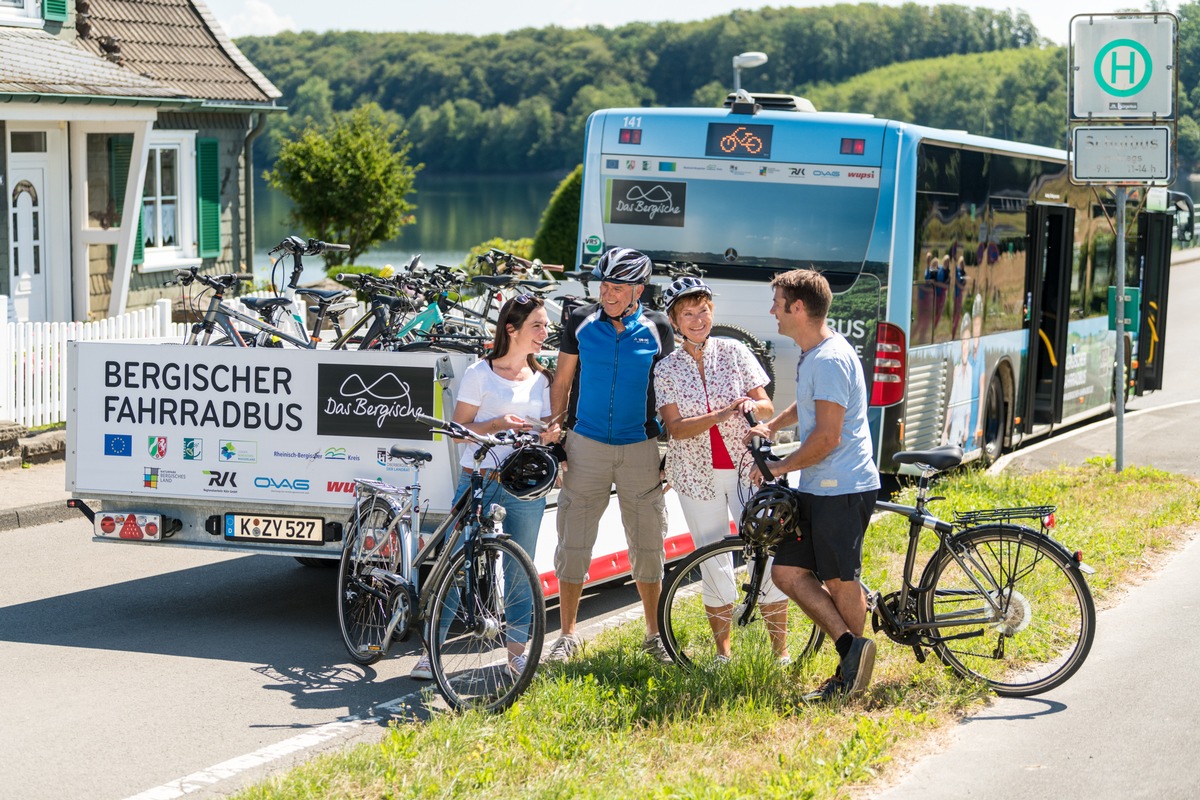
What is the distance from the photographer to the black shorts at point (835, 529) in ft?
20.5

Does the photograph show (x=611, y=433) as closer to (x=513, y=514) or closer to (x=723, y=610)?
(x=513, y=514)

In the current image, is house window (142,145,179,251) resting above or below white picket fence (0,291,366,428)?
above

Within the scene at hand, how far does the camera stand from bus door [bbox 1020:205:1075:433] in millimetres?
14344

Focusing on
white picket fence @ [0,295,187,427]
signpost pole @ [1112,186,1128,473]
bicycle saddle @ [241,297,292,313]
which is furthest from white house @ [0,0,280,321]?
signpost pole @ [1112,186,1128,473]

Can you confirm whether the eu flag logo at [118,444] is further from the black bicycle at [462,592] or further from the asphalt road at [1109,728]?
the asphalt road at [1109,728]

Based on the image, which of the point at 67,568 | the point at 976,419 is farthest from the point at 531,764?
the point at 976,419

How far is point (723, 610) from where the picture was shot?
6.82m

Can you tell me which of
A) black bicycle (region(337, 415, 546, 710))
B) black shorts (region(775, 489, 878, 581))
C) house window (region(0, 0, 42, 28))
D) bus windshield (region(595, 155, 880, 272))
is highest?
house window (region(0, 0, 42, 28))

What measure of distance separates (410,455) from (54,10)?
52.2ft

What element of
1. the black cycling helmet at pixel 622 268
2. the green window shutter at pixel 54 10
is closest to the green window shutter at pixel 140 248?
the green window shutter at pixel 54 10

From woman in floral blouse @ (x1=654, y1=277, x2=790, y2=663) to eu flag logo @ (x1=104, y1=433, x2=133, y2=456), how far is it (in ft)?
9.46

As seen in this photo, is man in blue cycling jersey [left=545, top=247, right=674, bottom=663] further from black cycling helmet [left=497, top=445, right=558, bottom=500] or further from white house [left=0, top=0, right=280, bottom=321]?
white house [left=0, top=0, right=280, bottom=321]

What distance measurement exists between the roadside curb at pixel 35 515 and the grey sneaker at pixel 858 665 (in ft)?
22.4

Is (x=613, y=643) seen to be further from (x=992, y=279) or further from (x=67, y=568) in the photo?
(x=992, y=279)
